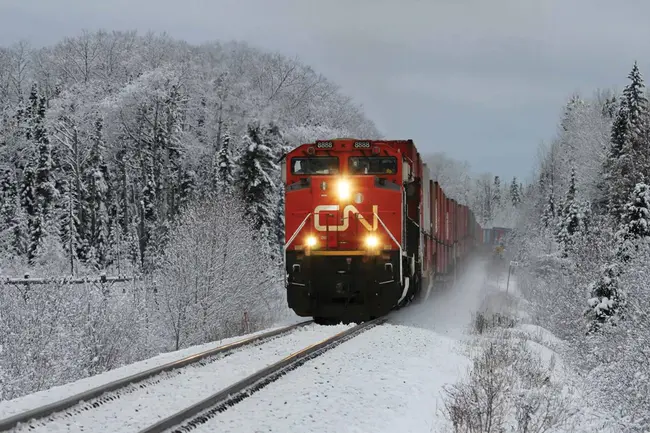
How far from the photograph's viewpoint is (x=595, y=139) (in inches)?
2053

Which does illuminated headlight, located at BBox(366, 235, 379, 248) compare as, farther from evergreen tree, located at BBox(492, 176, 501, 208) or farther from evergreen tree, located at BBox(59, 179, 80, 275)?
evergreen tree, located at BBox(492, 176, 501, 208)

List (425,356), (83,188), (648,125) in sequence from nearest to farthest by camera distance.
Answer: (425,356), (648,125), (83,188)

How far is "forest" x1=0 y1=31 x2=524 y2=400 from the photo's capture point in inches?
675

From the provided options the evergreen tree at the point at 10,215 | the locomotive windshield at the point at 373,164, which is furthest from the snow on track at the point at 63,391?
the evergreen tree at the point at 10,215

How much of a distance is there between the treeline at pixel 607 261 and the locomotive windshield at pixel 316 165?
22.2 ft

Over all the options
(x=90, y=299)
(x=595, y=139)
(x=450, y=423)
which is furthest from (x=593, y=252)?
(x=595, y=139)

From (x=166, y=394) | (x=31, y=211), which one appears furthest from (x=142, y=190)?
(x=166, y=394)

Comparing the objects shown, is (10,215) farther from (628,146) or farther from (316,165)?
(316,165)

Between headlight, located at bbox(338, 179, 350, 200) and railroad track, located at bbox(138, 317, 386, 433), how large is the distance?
4.58m

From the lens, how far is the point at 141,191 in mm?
51812

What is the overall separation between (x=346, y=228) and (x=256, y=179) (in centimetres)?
2259

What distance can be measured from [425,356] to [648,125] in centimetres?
3166

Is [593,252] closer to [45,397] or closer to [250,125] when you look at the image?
[250,125]

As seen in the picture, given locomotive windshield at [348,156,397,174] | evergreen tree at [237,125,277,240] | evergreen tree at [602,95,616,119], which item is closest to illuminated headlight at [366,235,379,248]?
locomotive windshield at [348,156,397,174]
